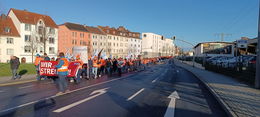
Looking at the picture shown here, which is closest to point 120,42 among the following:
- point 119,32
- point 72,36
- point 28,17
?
point 119,32

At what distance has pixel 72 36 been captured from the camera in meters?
64.8

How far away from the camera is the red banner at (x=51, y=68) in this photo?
39.7 ft

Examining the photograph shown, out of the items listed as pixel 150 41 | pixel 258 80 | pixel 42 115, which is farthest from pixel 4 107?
pixel 150 41

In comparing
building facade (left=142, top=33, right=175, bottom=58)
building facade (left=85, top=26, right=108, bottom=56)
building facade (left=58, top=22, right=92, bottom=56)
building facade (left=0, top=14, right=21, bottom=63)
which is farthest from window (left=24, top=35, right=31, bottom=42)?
building facade (left=142, top=33, right=175, bottom=58)

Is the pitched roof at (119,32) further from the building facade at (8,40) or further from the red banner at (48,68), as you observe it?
the red banner at (48,68)

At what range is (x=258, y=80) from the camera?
452 inches

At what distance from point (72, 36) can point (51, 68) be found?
5517 centimetres

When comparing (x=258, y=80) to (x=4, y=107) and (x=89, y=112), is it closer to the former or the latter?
(x=89, y=112)

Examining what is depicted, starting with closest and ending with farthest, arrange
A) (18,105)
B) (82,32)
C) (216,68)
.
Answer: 1. (18,105)
2. (216,68)
3. (82,32)

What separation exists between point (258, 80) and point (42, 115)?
1183cm

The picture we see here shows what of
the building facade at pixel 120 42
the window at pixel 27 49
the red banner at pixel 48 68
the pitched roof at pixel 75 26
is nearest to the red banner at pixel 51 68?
the red banner at pixel 48 68

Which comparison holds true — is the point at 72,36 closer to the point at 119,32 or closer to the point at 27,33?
the point at 27,33

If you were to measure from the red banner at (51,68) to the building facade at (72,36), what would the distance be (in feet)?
170

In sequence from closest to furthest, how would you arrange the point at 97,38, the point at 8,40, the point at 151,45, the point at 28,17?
the point at 8,40, the point at 28,17, the point at 97,38, the point at 151,45
